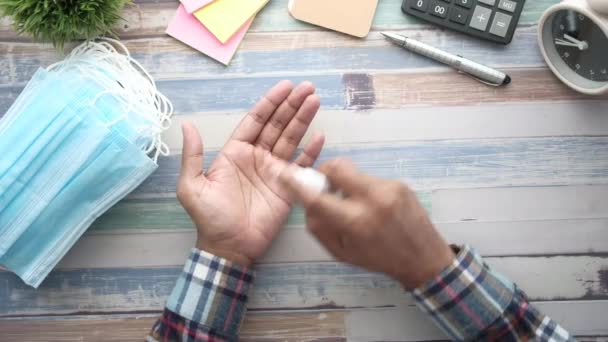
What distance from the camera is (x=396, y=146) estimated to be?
0.79 meters

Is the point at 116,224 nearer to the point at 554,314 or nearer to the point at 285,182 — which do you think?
the point at 285,182

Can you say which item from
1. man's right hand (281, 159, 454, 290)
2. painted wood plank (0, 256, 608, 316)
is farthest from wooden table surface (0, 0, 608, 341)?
man's right hand (281, 159, 454, 290)

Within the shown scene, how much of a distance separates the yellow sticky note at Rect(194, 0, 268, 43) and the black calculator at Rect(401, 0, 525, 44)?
23cm

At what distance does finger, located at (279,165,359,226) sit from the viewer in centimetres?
51

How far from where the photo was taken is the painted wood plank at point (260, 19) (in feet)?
2.63

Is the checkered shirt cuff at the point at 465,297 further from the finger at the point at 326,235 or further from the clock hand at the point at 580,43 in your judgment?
the clock hand at the point at 580,43

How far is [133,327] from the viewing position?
Result: 0.79 m

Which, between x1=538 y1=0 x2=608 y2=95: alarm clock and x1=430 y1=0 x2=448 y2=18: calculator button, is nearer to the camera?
x1=538 y1=0 x2=608 y2=95: alarm clock

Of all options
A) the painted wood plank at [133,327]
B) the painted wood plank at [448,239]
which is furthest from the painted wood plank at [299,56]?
the painted wood plank at [133,327]

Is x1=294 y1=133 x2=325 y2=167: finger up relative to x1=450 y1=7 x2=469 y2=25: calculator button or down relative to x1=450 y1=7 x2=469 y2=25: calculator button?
down

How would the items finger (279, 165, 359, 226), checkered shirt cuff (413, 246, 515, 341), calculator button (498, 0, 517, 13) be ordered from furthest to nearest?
calculator button (498, 0, 517, 13) < checkered shirt cuff (413, 246, 515, 341) < finger (279, 165, 359, 226)

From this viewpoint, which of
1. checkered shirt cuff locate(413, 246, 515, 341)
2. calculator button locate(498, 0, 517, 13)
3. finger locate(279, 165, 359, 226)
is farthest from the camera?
calculator button locate(498, 0, 517, 13)

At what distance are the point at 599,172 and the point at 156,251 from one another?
26.2 inches

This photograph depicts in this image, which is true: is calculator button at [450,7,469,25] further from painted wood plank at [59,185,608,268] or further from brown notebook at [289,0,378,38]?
painted wood plank at [59,185,608,268]
